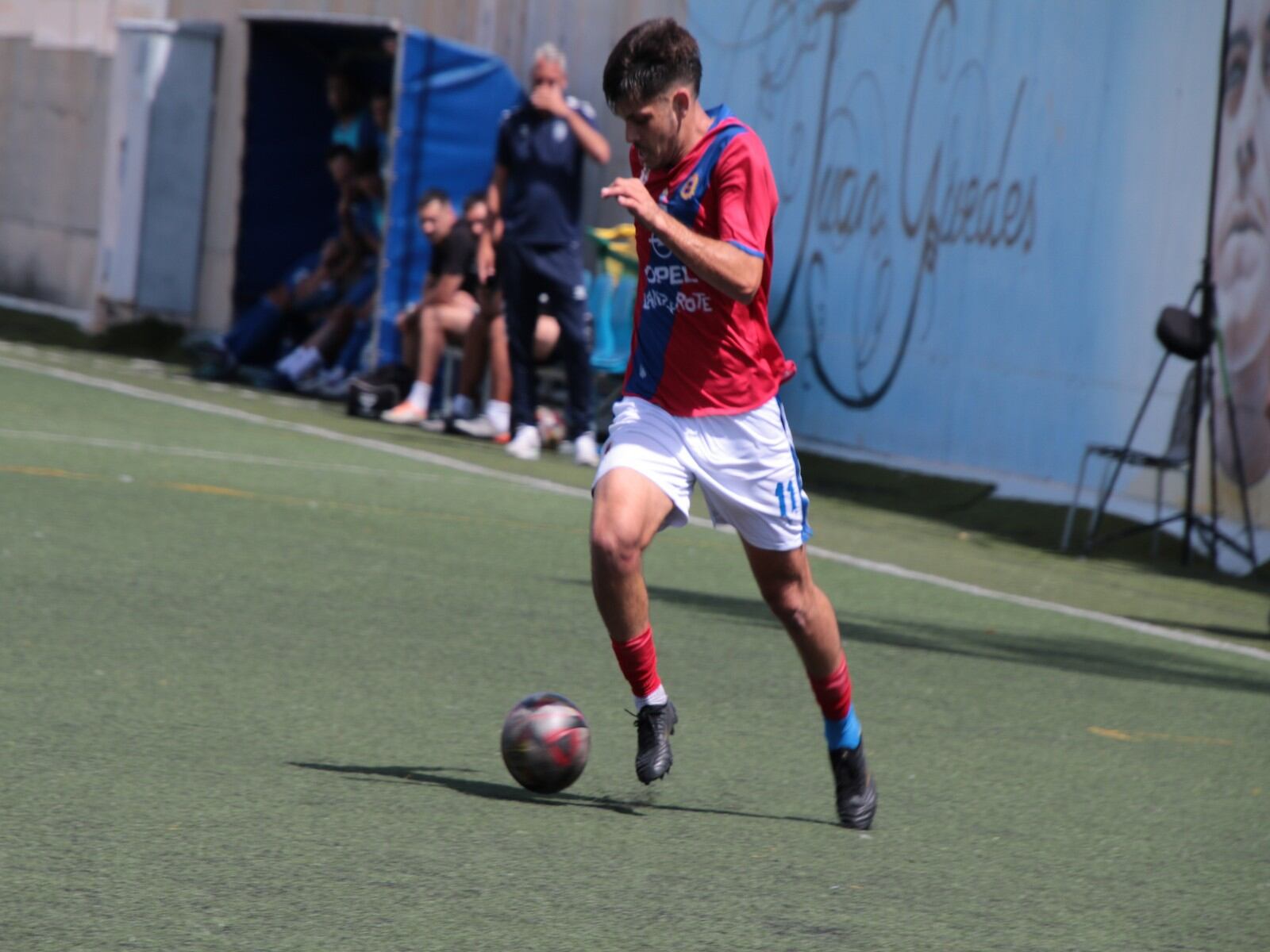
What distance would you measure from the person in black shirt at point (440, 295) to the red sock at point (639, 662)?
10365mm

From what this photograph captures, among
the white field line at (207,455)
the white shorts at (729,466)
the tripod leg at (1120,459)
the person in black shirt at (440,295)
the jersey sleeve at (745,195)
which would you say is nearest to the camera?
the jersey sleeve at (745,195)

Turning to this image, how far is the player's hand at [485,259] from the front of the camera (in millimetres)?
14320

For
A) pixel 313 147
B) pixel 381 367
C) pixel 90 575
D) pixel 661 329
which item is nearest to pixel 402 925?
pixel 661 329

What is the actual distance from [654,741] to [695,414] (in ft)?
2.75

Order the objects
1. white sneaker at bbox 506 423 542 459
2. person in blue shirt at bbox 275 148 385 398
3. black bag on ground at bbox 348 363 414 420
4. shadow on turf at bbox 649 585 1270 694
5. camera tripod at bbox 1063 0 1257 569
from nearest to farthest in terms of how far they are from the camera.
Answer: shadow on turf at bbox 649 585 1270 694
camera tripod at bbox 1063 0 1257 569
white sneaker at bbox 506 423 542 459
black bag on ground at bbox 348 363 414 420
person in blue shirt at bbox 275 148 385 398

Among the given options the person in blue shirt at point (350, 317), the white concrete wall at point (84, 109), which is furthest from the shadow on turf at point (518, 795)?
the white concrete wall at point (84, 109)

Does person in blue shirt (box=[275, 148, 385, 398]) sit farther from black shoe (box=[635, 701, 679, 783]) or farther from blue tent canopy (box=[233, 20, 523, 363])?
black shoe (box=[635, 701, 679, 783])

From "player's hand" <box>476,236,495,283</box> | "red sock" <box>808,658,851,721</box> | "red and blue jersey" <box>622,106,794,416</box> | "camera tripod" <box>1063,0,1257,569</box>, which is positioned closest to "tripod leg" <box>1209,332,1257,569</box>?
"camera tripod" <box>1063,0,1257,569</box>

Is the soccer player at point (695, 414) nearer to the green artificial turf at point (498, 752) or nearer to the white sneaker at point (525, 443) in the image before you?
the green artificial turf at point (498, 752)

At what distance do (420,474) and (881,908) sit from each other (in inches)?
324

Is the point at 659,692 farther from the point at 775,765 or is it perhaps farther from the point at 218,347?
the point at 218,347

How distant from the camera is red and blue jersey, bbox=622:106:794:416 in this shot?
5031mm

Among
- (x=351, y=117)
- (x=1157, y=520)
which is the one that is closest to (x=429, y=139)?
(x=351, y=117)

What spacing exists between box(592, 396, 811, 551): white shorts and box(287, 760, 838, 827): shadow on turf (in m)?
0.69
